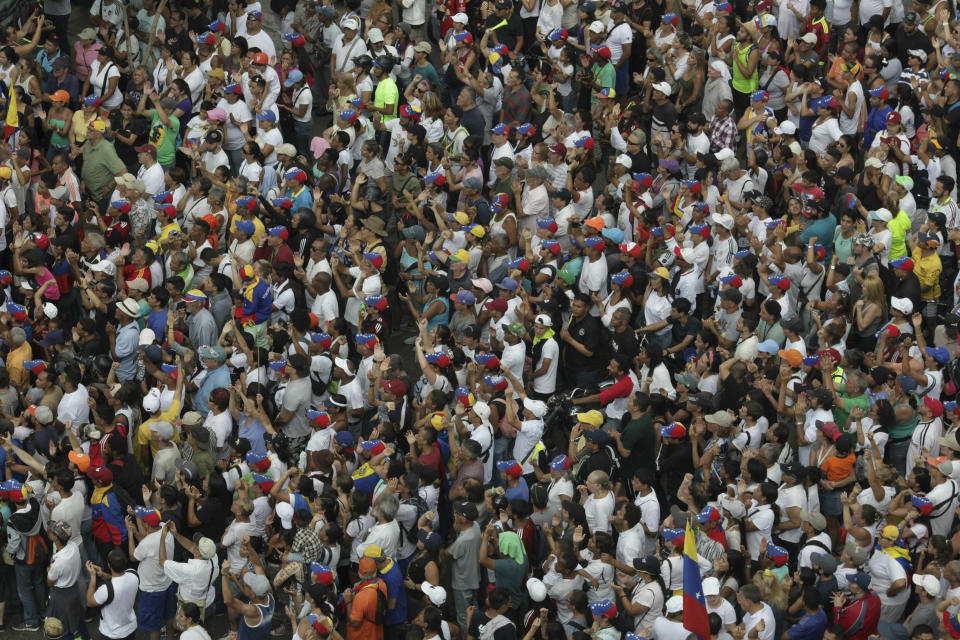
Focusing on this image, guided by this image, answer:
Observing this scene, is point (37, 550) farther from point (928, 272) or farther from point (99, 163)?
point (928, 272)

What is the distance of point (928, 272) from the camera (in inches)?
600

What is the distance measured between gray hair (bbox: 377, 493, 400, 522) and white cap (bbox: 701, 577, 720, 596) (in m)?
2.58

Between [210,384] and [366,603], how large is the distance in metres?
3.18

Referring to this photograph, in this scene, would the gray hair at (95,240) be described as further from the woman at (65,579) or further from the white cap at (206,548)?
the white cap at (206,548)

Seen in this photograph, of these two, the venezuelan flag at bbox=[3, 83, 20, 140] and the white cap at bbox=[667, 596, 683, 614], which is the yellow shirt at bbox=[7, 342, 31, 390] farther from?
the white cap at bbox=[667, 596, 683, 614]

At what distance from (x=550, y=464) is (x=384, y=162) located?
228 inches

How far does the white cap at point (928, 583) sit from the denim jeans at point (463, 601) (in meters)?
3.63

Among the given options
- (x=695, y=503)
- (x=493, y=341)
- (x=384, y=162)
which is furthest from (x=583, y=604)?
(x=384, y=162)

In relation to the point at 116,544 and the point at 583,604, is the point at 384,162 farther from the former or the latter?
the point at 583,604

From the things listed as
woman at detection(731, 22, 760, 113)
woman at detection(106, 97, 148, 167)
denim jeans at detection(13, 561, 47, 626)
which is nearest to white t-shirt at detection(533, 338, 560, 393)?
denim jeans at detection(13, 561, 47, 626)

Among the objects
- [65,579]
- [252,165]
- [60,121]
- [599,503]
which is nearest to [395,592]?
[599,503]

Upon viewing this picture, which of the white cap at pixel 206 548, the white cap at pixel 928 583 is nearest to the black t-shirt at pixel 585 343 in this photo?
the white cap at pixel 928 583

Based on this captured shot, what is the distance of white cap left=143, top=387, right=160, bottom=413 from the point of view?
13664mm

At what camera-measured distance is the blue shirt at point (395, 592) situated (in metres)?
12.0
